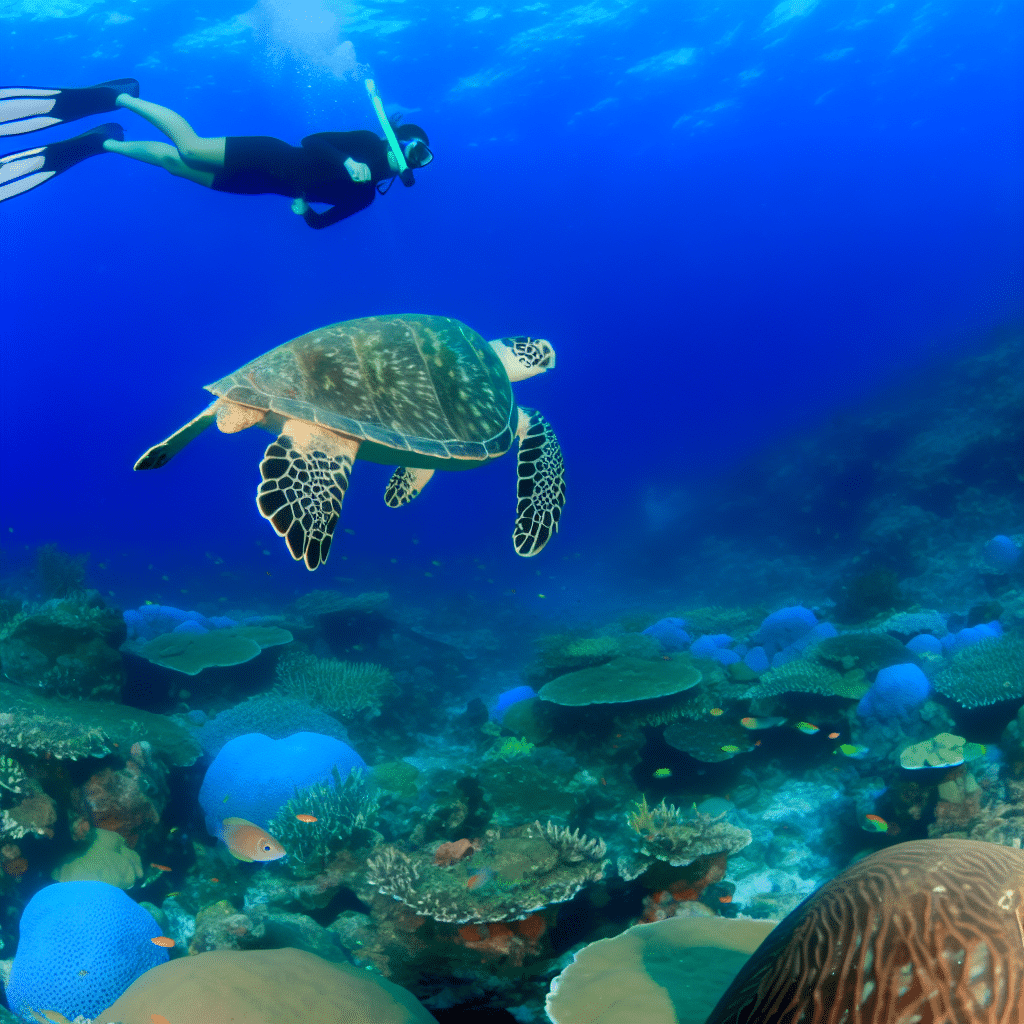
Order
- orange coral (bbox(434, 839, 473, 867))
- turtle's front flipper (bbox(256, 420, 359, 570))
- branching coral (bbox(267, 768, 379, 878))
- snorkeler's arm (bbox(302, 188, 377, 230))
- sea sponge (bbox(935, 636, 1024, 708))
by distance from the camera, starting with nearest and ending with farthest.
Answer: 1. turtle's front flipper (bbox(256, 420, 359, 570))
2. orange coral (bbox(434, 839, 473, 867))
3. branching coral (bbox(267, 768, 379, 878))
4. sea sponge (bbox(935, 636, 1024, 708))
5. snorkeler's arm (bbox(302, 188, 377, 230))

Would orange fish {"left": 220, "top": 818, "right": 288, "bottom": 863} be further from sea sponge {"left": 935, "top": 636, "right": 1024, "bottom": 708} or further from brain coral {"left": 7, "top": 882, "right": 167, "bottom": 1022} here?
sea sponge {"left": 935, "top": 636, "right": 1024, "bottom": 708}

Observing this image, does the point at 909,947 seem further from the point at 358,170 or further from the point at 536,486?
the point at 358,170

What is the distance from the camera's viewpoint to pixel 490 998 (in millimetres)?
Result: 3264

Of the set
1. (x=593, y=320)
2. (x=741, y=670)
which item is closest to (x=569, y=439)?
(x=593, y=320)

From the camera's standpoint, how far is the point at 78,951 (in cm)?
340

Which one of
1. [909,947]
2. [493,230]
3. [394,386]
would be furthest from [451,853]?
[493,230]

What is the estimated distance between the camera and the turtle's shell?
2.91 m

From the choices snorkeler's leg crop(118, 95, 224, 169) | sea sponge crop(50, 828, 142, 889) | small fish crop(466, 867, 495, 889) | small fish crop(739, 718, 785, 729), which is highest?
snorkeler's leg crop(118, 95, 224, 169)

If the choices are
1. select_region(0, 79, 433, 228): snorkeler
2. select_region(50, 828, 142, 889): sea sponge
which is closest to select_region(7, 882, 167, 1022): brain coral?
select_region(50, 828, 142, 889): sea sponge

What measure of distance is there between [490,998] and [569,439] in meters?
78.4

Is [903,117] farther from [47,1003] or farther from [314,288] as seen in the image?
[47,1003]

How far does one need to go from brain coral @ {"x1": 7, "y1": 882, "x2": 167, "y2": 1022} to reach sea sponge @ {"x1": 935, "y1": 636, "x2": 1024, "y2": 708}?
6569mm

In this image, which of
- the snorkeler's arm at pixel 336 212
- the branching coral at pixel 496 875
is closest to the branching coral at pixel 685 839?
the branching coral at pixel 496 875

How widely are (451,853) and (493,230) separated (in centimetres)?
6213
